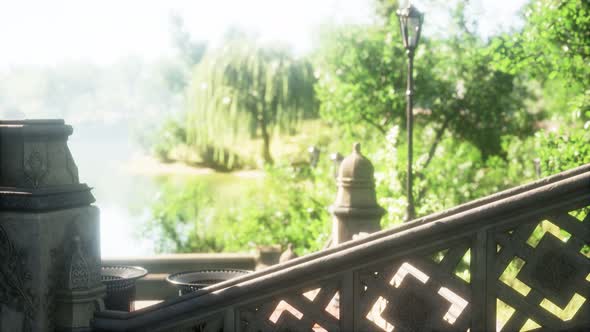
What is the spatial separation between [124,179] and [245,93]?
19145mm

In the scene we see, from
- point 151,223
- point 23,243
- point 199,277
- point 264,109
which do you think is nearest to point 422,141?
point 151,223

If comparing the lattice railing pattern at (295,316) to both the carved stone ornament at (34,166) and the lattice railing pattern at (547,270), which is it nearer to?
the lattice railing pattern at (547,270)

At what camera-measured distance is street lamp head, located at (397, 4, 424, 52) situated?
12.3 meters

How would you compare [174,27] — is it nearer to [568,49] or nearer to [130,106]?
[130,106]

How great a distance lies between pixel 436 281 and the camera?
180 inches

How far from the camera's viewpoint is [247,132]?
32781mm

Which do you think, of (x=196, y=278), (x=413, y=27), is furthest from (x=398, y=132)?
(x=196, y=278)

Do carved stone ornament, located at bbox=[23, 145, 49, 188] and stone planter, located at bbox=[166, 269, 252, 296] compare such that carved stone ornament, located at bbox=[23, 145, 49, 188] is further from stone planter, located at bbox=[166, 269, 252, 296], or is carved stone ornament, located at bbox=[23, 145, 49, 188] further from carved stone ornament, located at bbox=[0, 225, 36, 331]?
stone planter, located at bbox=[166, 269, 252, 296]

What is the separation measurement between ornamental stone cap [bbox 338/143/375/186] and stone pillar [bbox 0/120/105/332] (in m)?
5.66

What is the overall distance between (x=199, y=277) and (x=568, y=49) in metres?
7.27

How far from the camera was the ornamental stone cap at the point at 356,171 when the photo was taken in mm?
9914

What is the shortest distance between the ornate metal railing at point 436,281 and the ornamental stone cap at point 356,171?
5265mm

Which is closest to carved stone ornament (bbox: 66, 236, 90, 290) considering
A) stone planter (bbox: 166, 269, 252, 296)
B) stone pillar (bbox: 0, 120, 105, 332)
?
stone pillar (bbox: 0, 120, 105, 332)

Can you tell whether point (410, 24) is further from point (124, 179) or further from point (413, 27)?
point (124, 179)
